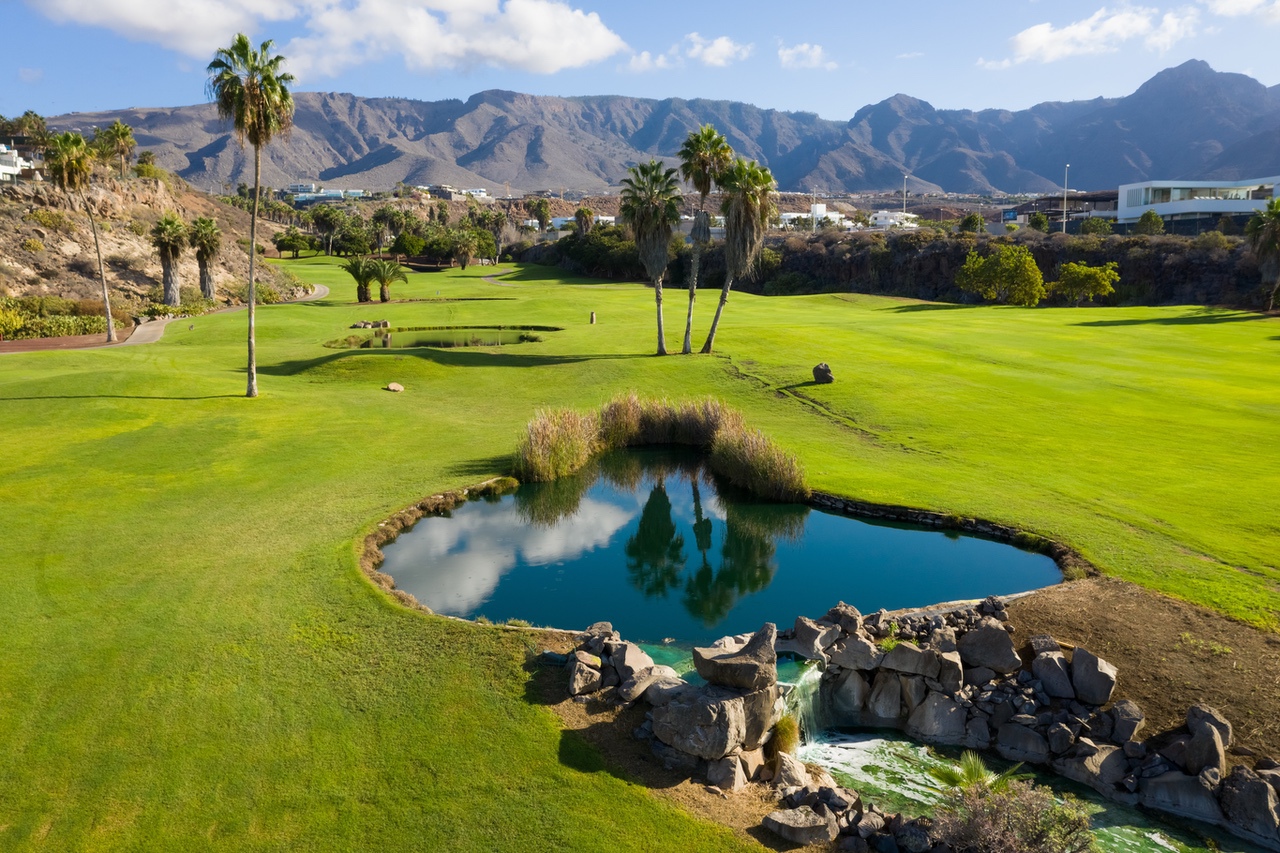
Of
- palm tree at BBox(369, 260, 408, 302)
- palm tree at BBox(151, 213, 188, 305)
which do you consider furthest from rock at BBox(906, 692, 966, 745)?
palm tree at BBox(369, 260, 408, 302)

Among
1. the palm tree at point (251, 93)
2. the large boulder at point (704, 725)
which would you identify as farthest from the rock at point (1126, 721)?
the palm tree at point (251, 93)

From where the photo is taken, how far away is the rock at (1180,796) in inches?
431

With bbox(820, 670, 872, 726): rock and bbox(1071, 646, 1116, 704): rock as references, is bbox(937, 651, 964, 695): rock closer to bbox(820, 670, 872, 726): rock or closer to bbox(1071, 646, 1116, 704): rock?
bbox(820, 670, 872, 726): rock

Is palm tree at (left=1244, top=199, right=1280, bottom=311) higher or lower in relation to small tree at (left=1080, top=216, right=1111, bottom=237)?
lower

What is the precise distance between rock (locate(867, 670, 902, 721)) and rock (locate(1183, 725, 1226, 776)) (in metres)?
3.93

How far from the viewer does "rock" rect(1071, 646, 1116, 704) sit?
41.2 feet

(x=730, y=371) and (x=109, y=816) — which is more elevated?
(x=730, y=371)

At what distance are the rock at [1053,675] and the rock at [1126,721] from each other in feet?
2.29

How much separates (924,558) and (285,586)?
46.4 feet

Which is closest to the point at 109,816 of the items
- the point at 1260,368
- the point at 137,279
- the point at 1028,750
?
the point at 1028,750

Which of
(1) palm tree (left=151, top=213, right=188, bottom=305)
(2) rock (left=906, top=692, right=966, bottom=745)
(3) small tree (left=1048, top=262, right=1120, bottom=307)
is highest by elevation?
(1) palm tree (left=151, top=213, right=188, bottom=305)

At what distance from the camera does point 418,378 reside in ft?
127

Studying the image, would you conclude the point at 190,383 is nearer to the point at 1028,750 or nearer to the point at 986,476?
the point at 986,476

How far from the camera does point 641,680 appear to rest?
12656 millimetres
